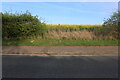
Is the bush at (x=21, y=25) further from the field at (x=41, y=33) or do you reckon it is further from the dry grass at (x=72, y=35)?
the dry grass at (x=72, y=35)

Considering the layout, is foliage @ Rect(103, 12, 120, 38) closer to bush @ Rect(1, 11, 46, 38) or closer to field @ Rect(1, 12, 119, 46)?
field @ Rect(1, 12, 119, 46)

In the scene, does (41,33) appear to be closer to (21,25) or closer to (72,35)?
(21,25)

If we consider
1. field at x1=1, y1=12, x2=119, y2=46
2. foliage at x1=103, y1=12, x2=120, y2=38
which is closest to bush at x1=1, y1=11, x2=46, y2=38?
field at x1=1, y1=12, x2=119, y2=46

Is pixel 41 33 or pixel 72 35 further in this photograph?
pixel 72 35

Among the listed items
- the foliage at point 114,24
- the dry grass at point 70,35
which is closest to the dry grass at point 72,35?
the dry grass at point 70,35

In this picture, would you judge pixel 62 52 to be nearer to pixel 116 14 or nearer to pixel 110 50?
pixel 110 50

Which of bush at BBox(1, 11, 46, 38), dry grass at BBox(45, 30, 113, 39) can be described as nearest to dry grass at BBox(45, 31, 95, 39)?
dry grass at BBox(45, 30, 113, 39)

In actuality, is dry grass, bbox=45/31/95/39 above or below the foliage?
below

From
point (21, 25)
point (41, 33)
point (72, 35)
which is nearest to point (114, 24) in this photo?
point (72, 35)

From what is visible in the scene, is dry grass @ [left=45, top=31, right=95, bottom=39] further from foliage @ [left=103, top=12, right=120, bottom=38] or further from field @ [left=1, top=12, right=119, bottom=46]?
foliage @ [left=103, top=12, right=120, bottom=38]

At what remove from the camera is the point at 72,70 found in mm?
5945

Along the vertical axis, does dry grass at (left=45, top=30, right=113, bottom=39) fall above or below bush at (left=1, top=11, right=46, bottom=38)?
below

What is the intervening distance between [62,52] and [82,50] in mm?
1419

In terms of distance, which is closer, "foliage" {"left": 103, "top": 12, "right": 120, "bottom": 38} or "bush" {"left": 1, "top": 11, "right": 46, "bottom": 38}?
"bush" {"left": 1, "top": 11, "right": 46, "bottom": 38}
